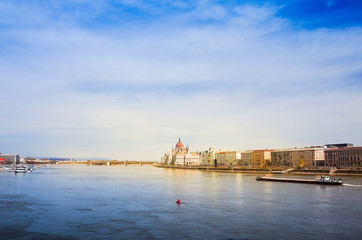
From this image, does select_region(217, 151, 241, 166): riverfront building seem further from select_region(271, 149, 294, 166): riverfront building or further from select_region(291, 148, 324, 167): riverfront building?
select_region(291, 148, 324, 167): riverfront building

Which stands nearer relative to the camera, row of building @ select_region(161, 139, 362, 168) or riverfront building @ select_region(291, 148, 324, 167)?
row of building @ select_region(161, 139, 362, 168)

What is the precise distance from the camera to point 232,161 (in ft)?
626

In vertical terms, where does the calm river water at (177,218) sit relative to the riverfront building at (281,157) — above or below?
below

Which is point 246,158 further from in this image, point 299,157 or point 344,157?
point 344,157

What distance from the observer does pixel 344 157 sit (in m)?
128

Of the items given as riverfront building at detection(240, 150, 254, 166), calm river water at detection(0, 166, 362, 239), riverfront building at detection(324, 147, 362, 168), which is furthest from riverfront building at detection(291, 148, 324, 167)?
calm river water at detection(0, 166, 362, 239)

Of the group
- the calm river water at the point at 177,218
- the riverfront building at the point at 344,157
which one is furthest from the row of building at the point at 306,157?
the calm river water at the point at 177,218

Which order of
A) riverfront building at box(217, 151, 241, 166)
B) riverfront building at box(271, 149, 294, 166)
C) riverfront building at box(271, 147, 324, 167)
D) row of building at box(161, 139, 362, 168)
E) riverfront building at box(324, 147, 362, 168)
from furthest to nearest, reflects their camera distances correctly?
riverfront building at box(217, 151, 241, 166), riverfront building at box(271, 149, 294, 166), riverfront building at box(271, 147, 324, 167), row of building at box(161, 139, 362, 168), riverfront building at box(324, 147, 362, 168)

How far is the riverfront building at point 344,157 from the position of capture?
123 meters

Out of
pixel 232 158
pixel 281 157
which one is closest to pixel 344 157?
pixel 281 157

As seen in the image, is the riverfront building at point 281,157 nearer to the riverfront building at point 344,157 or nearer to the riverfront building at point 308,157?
the riverfront building at point 308,157

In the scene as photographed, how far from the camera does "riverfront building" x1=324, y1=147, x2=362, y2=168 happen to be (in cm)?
12275

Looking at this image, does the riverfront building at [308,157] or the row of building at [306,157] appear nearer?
the row of building at [306,157]

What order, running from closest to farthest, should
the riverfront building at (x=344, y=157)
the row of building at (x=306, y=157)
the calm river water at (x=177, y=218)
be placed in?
the calm river water at (x=177, y=218), the riverfront building at (x=344, y=157), the row of building at (x=306, y=157)
